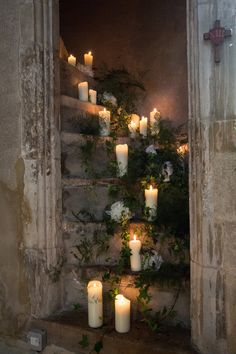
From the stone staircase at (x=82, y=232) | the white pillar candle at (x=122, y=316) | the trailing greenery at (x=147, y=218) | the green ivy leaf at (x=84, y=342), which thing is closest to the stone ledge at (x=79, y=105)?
the stone staircase at (x=82, y=232)

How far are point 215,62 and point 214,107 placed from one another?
0.22m

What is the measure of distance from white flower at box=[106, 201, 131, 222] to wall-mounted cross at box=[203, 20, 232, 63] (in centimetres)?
112

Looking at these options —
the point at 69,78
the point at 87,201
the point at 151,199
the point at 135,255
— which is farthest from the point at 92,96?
the point at 135,255

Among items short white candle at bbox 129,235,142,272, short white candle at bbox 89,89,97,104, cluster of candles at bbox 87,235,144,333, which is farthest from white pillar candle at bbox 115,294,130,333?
short white candle at bbox 89,89,97,104

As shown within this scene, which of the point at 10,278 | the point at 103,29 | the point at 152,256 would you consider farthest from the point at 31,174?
the point at 103,29

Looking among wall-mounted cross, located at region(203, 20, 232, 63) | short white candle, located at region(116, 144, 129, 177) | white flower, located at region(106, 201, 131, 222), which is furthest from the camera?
short white candle, located at region(116, 144, 129, 177)

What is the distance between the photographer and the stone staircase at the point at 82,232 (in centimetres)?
221

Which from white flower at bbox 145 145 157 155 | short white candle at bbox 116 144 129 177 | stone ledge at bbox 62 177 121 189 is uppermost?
white flower at bbox 145 145 157 155

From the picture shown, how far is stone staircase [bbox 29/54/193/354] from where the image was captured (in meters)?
2.21

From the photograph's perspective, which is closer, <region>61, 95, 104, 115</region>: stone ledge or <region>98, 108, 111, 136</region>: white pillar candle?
<region>61, 95, 104, 115</region>: stone ledge

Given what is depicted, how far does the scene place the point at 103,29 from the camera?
408 centimetres

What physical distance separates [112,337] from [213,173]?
1.10m

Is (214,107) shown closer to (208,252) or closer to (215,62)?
(215,62)

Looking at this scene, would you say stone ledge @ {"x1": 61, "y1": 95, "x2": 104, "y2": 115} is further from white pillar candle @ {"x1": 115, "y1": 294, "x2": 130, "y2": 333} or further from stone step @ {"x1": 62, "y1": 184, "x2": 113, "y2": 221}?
white pillar candle @ {"x1": 115, "y1": 294, "x2": 130, "y2": 333}
